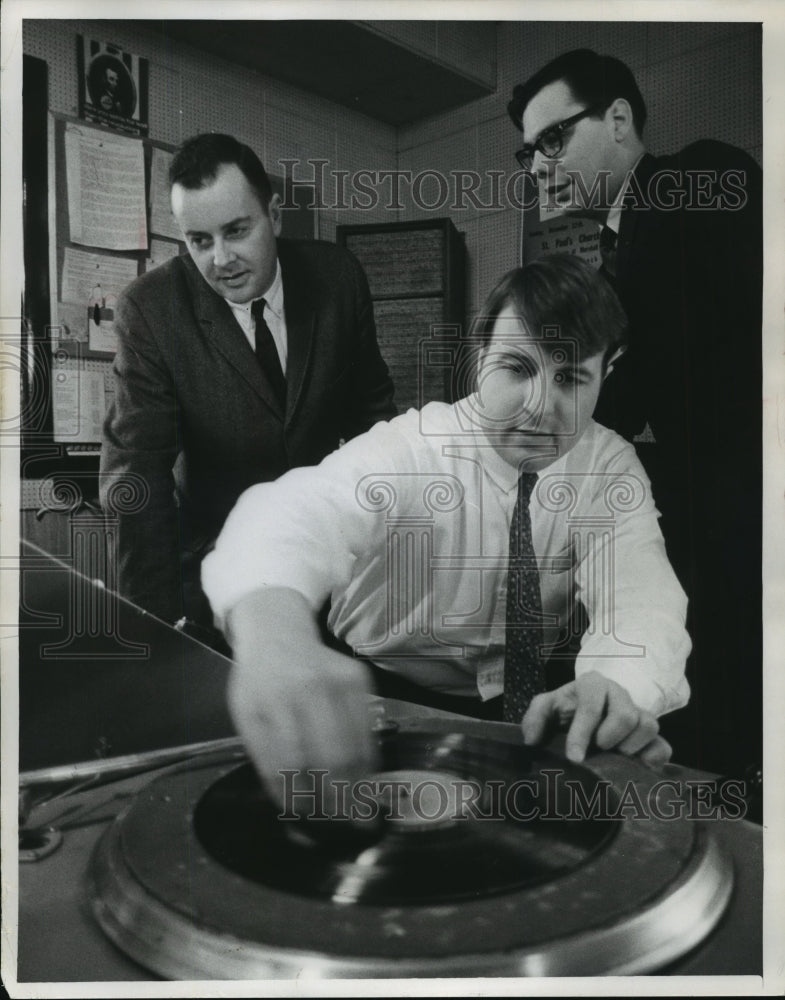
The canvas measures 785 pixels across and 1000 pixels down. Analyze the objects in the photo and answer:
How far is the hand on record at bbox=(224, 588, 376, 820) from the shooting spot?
3.38 feet

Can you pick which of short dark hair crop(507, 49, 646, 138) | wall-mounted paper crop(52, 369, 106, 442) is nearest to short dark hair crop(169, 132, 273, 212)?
wall-mounted paper crop(52, 369, 106, 442)

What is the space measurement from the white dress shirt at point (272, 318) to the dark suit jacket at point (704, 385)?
41 centimetres

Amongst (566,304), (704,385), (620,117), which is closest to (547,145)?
(620,117)

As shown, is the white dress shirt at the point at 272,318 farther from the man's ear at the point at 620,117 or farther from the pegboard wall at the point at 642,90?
the man's ear at the point at 620,117

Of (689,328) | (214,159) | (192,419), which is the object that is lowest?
(192,419)

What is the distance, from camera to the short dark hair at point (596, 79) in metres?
1.06

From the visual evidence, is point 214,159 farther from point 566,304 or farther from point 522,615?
point 522,615

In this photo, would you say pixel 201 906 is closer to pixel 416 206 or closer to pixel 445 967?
A: pixel 445 967

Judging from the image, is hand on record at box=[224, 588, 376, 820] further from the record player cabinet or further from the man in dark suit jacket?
the record player cabinet

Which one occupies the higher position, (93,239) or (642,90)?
(642,90)

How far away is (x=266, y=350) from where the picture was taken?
1073 millimetres

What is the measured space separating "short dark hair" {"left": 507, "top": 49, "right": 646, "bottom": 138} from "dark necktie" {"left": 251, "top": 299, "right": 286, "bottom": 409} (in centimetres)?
46

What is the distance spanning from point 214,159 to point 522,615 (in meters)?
0.69

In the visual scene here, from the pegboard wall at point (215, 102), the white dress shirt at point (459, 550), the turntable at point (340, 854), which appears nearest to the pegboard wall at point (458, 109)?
the pegboard wall at point (215, 102)
